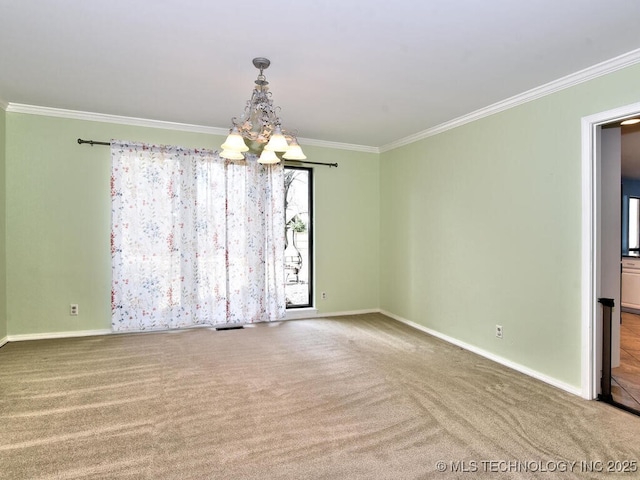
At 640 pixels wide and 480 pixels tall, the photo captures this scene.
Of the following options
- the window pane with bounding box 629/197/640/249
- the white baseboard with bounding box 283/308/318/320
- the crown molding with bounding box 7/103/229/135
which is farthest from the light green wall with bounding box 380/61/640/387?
the window pane with bounding box 629/197/640/249

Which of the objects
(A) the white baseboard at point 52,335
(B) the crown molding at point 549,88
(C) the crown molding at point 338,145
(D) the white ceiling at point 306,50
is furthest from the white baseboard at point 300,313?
(B) the crown molding at point 549,88

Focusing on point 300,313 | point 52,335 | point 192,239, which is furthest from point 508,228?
point 52,335

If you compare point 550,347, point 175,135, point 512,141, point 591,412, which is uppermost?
point 175,135

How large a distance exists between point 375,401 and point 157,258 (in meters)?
2.99

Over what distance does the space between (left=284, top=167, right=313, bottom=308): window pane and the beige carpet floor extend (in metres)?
1.51

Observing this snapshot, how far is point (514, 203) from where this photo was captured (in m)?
3.34

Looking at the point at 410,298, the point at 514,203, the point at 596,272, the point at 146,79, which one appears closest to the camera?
the point at 596,272

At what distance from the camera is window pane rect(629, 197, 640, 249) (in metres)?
7.03

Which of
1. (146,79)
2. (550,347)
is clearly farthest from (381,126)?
(550,347)

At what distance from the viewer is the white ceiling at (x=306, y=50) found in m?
2.05

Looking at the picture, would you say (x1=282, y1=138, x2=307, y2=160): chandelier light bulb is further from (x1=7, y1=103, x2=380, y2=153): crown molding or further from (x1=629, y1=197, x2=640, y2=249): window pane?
(x1=629, y1=197, x2=640, y2=249): window pane

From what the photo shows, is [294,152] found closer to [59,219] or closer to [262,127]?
[262,127]

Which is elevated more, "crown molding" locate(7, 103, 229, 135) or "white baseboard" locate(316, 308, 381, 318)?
"crown molding" locate(7, 103, 229, 135)

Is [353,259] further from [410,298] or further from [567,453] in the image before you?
[567,453]
